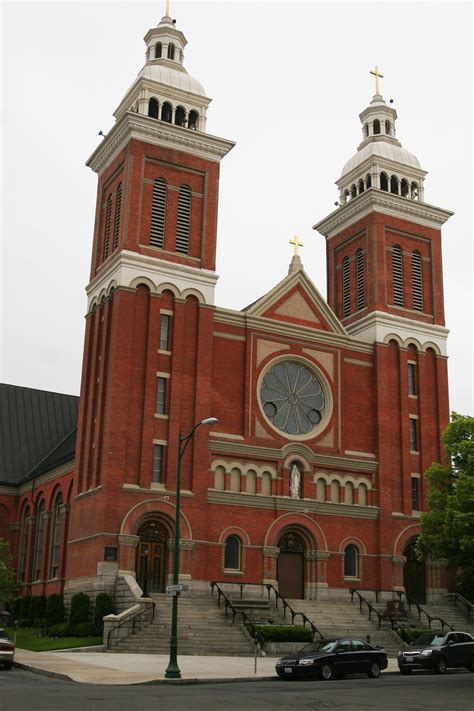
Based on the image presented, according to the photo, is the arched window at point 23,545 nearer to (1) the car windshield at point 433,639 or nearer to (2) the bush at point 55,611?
(2) the bush at point 55,611

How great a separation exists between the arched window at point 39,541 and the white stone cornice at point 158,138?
2363 cm

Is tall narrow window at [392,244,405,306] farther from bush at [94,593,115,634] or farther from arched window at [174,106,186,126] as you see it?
bush at [94,593,115,634]

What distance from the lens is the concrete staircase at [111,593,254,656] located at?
3572cm

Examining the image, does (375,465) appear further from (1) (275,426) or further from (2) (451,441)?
(2) (451,441)

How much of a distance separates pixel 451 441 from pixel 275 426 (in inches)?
458

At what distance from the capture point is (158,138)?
51188mm

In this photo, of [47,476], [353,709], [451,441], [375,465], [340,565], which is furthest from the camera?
[47,476]

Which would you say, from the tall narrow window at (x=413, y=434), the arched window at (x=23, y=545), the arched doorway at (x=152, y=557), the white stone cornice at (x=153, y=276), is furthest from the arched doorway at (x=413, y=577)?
the arched window at (x=23, y=545)

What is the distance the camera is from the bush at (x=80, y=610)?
1622 inches

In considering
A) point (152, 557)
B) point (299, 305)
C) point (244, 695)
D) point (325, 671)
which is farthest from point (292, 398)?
point (244, 695)

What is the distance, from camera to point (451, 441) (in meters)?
42.3

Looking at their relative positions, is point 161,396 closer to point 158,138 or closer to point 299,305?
point 299,305

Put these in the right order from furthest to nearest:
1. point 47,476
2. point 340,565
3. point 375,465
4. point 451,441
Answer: point 47,476 → point 375,465 → point 340,565 → point 451,441

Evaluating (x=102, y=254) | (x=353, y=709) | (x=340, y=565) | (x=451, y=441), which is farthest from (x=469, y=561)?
(x=102, y=254)
